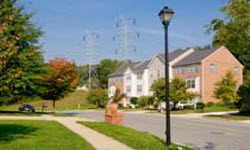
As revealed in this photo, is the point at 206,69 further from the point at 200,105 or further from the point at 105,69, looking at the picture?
the point at 105,69

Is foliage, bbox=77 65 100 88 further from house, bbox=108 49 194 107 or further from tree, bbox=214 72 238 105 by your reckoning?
tree, bbox=214 72 238 105

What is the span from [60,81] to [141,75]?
115ft

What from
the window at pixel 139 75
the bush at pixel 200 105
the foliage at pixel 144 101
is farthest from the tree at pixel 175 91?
the window at pixel 139 75

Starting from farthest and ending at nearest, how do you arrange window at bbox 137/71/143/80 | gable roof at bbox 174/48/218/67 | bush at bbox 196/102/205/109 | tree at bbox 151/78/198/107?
window at bbox 137/71/143/80 < gable roof at bbox 174/48/218/67 < bush at bbox 196/102/205/109 < tree at bbox 151/78/198/107

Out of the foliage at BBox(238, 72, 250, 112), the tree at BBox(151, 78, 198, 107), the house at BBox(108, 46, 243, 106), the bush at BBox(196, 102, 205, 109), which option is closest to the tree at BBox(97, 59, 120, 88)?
the house at BBox(108, 46, 243, 106)

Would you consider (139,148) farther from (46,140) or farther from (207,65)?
(207,65)

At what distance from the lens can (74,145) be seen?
11.3 m

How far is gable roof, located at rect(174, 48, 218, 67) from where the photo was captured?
189ft

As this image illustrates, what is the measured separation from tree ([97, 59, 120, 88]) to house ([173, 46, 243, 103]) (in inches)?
2589

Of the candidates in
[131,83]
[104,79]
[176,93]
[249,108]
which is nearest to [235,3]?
[249,108]

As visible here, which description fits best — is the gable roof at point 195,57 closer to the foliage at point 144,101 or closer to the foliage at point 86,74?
the foliage at point 144,101

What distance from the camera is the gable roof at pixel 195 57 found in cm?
5763

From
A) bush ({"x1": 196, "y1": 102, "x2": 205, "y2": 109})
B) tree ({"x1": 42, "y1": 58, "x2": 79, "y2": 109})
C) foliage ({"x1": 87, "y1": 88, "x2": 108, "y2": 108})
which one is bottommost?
bush ({"x1": 196, "y1": 102, "x2": 205, "y2": 109})

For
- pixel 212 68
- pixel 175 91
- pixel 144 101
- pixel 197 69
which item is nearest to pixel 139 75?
pixel 144 101
